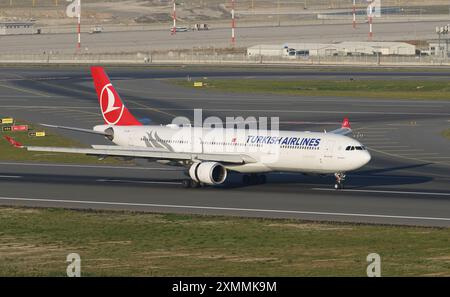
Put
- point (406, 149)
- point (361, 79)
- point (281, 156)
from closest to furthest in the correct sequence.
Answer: point (281, 156) → point (406, 149) → point (361, 79)

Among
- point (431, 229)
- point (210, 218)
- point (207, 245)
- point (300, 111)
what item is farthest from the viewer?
point (300, 111)

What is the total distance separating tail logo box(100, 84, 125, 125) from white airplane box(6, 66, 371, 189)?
3.72 meters

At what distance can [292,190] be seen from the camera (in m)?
75.1

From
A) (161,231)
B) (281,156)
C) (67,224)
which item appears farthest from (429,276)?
(281,156)

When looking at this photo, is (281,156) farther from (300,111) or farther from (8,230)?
(300,111)

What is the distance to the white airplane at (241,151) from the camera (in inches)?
2864

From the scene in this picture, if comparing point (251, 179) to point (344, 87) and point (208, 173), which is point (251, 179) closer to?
point (208, 173)

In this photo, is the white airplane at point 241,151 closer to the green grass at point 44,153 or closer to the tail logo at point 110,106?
the tail logo at point 110,106

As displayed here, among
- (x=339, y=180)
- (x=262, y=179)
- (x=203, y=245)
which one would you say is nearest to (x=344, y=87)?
(x=262, y=179)

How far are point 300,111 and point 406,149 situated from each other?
33.9m

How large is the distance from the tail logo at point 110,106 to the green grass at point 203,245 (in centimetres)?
1765

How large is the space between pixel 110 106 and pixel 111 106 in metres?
0.10

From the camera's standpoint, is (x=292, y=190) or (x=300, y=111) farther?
(x=300, y=111)

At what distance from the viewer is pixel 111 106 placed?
8375 cm
